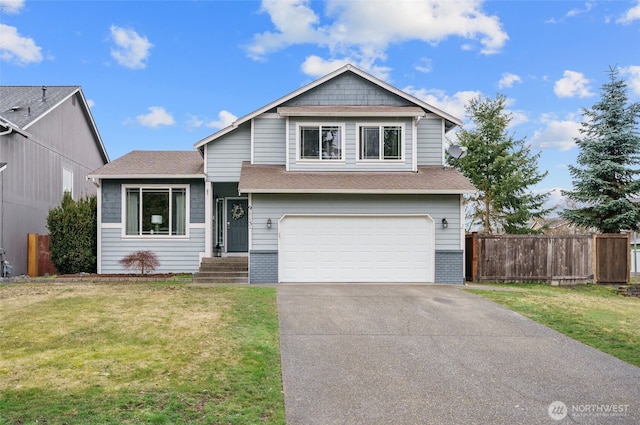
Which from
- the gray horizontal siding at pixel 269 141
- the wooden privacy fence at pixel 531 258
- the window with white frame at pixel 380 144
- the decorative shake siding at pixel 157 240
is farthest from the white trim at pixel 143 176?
the wooden privacy fence at pixel 531 258

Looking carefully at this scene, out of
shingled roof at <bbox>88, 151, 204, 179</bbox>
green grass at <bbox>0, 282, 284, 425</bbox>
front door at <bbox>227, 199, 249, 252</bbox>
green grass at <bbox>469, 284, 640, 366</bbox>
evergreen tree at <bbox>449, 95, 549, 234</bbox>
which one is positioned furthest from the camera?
evergreen tree at <bbox>449, 95, 549, 234</bbox>

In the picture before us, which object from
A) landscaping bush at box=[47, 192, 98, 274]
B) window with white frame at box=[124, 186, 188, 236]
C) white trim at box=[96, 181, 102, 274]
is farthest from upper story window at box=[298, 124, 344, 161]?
landscaping bush at box=[47, 192, 98, 274]

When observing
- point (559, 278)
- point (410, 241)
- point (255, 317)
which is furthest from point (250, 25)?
point (559, 278)

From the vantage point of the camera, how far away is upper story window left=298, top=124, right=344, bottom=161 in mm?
15062

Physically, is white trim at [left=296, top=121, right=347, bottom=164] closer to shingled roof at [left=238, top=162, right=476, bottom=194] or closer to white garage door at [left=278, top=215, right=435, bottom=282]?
shingled roof at [left=238, top=162, right=476, bottom=194]

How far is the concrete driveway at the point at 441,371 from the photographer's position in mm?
4879

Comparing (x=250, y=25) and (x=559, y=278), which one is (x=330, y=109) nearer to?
(x=250, y=25)

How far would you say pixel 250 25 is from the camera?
63.2ft

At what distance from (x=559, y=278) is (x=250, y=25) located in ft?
51.2

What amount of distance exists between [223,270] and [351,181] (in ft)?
16.2

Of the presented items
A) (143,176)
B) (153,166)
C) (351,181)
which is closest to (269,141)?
(351,181)

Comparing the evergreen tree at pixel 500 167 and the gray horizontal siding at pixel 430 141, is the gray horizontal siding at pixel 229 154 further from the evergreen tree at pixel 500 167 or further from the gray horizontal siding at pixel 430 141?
the evergreen tree at pixel 500 167

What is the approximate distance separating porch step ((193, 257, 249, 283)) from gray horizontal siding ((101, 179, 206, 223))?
1.63 metres

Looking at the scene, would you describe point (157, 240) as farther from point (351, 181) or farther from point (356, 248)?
point (351, 181)
